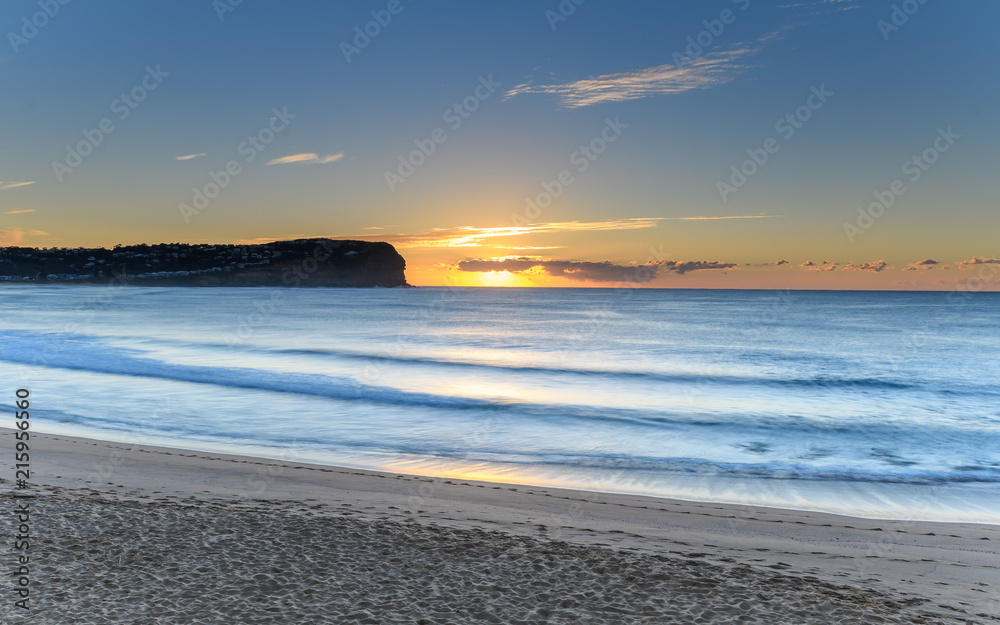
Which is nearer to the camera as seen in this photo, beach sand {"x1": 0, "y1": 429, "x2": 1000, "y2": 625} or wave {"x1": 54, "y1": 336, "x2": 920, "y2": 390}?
beach sand {"x1": 0, "y1": 429, "x2": 1000, "y2": 625}

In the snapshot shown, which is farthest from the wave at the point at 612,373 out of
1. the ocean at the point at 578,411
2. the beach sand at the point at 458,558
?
the beach sand at the point at 458,558

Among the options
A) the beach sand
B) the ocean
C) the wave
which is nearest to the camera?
the beach sand

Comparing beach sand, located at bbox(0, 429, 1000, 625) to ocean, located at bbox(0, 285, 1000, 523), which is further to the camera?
ocean, located at bbox(0, 285, 1000, 523)

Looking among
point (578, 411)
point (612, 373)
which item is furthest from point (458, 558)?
point (612, 373)

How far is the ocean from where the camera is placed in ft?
35.2

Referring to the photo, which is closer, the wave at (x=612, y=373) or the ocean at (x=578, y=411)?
the ocean at (x=578, y=411)

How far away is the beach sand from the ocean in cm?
145

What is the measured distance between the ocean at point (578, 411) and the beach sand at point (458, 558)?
1448 millimetres

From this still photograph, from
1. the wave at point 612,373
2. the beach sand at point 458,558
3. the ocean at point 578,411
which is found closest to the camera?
the beach sand at point 458,558

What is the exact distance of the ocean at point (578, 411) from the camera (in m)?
10.7

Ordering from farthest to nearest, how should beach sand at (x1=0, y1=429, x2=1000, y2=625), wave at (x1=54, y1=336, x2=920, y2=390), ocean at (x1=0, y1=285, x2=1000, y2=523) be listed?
wave at (x1=54, y1=336, x2=920, y2=390), ocean at (x1=0, y1=285, x2=1000, y2=523), beach sand at (x1=0, y1=429, x2=1000, y2=625)

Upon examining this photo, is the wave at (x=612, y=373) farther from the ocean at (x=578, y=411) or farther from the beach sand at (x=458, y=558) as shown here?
the beach sand at (x=458, y=558)

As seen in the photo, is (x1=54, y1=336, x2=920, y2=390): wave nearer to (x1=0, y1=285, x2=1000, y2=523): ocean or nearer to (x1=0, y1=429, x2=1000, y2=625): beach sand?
(x1=0, y1=285, x2=1000, y2=523): ocean

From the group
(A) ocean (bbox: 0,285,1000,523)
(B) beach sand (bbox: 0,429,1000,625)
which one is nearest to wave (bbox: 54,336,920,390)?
(A) ocean (bbox: 0,285,1000,523)
